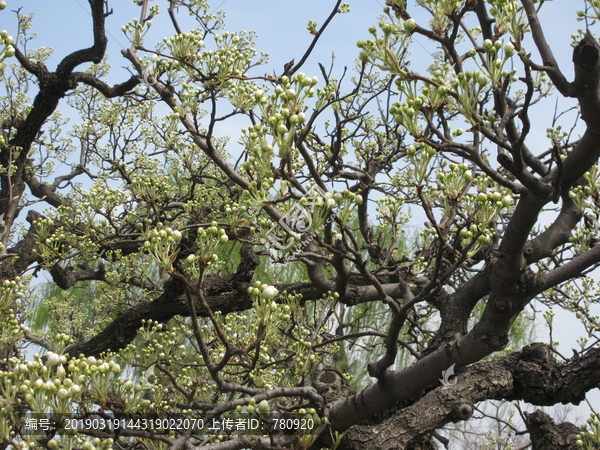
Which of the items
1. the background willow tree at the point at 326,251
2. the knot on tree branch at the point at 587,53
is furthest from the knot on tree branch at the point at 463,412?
the knot on tree branch at the point at 587,53

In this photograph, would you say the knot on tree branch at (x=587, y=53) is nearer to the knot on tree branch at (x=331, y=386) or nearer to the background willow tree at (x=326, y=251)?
the background willow tree at (x=326, y=251)

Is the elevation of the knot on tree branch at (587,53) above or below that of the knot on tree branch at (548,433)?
above

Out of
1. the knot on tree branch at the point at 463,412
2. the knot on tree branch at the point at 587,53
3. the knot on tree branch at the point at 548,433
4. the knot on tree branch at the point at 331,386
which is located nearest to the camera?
the knot on tree branch at the point at 587,53

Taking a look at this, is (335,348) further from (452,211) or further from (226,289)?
(452,211)

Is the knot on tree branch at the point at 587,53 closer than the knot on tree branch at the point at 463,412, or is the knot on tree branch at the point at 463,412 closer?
the knot on tree branch at the point at 587,53

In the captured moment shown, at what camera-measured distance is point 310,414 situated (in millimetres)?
2621

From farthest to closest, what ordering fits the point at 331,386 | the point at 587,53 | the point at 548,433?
the point at 331,386 → the point at 548,433 → the point at 587,53

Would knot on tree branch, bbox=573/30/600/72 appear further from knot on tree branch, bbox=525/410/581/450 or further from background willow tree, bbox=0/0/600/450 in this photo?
knot on tree branch, bbox=525/410/581/450

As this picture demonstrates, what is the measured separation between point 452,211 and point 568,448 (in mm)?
2320

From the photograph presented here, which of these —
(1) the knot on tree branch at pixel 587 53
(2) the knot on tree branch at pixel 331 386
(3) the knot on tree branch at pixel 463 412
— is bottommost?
(3) the knot on tree branch at pixel 463 412

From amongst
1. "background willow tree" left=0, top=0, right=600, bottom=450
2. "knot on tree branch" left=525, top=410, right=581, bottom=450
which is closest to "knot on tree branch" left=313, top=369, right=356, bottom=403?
"background willow tree" left=0, top=0, right=600, bottom=450

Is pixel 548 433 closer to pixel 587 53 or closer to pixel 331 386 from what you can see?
pixel 331 386

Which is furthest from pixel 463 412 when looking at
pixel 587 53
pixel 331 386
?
pixel 587 53

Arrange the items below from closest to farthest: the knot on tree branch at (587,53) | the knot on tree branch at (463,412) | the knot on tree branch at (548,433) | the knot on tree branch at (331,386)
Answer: the knot on tree branch at (587,53), the knot on tree branch at (463,412), the knot on tree branch at (548,433), the knot on tree branch at (331,386)
